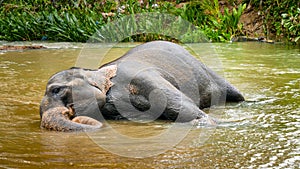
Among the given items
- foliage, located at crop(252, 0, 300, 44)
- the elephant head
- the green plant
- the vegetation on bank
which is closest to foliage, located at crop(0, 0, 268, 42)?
the vegetation on bank

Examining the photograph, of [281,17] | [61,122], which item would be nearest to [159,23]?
[281,17]

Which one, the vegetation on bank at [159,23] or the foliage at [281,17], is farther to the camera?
the vegetation on bank at [159,23]

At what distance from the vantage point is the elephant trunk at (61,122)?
3963 millimetres

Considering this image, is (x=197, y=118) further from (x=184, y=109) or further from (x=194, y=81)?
(x=194, y=81)

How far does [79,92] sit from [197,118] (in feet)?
3.24

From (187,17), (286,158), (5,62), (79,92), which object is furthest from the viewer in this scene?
(187,17)

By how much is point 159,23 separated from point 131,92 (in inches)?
338

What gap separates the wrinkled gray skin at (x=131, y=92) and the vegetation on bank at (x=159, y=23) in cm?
656

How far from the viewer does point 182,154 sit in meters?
3.41

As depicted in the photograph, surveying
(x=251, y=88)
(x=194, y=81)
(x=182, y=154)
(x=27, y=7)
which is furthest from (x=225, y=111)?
(x=27, y=7)

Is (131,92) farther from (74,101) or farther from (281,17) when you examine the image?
(281,17)

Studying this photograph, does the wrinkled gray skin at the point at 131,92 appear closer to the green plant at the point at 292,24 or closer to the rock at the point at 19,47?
the rock at the point at 19,47

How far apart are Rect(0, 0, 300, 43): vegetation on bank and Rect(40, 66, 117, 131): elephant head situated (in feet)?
24.9


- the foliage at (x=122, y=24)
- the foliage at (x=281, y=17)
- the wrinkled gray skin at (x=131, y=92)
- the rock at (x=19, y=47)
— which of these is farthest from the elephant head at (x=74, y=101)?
the foliage at (x=122, y=24)
